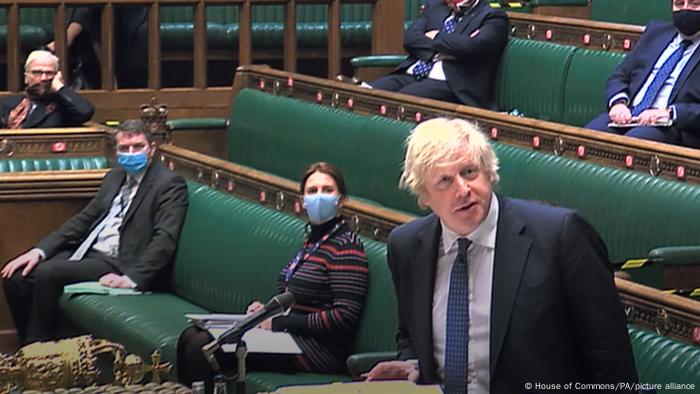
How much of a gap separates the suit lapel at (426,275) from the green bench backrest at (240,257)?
1762 mm

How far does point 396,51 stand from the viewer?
9.12 metres

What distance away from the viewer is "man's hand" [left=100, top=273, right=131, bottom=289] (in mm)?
6500

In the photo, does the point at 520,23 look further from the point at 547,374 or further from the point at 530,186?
the point at 547,374

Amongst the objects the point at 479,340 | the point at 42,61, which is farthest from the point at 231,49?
the point at 479,340

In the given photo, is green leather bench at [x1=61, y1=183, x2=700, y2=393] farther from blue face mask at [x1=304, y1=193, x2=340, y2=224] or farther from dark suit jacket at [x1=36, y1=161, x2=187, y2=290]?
blue face mask at [x1=304, y1=193, x2=340, y2=224]

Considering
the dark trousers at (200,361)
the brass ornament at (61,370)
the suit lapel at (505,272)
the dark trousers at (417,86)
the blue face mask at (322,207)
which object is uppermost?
the suit lapel at (505,272)

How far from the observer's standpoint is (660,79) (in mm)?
6562

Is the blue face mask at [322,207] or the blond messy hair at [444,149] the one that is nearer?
the blond messy hair at [444,149]

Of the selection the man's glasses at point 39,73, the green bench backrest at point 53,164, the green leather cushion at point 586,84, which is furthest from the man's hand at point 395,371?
the man's glasses at point 39,73

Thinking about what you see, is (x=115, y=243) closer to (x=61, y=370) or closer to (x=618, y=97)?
(x=618, y=97)

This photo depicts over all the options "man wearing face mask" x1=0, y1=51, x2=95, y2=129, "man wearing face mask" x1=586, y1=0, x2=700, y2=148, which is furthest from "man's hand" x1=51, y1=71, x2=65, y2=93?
"man wearing face mask" x1=586, y1=0, x2=700, y2=148

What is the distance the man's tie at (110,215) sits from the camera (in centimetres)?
680

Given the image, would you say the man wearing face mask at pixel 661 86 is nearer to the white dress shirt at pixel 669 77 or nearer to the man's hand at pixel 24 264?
the white dress shirt at pixel 669 77

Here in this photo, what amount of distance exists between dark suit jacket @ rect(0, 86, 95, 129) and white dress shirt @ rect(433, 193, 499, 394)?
5017 millimetres
